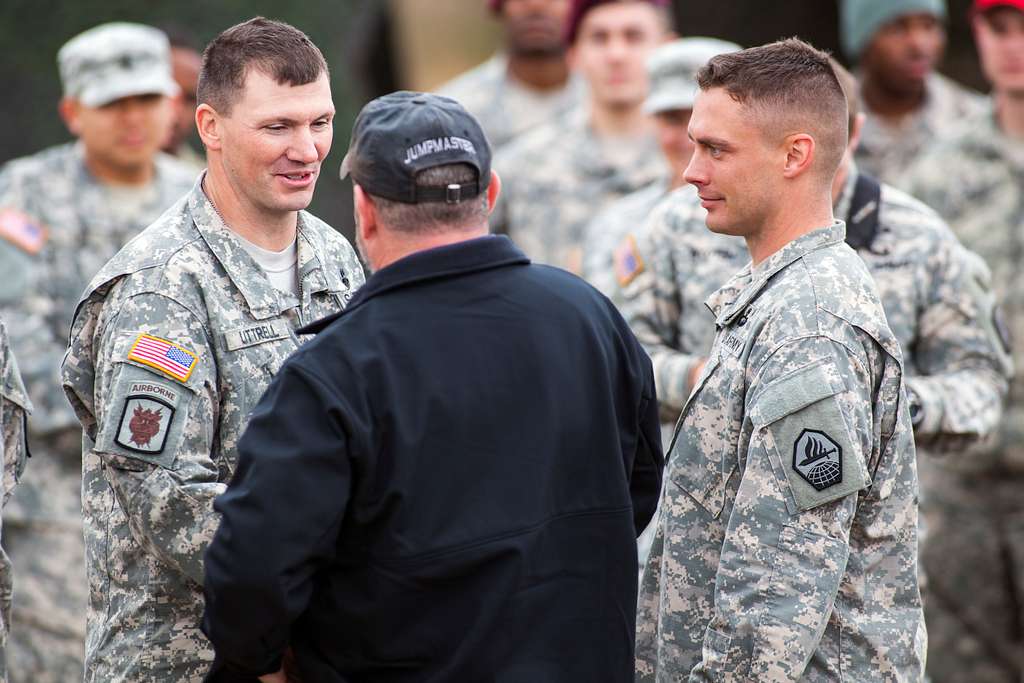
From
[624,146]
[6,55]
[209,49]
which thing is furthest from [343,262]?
[6,55]

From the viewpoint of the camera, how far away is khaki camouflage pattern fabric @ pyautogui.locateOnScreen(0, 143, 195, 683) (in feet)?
17.5

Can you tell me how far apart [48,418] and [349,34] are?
4015 millimetres

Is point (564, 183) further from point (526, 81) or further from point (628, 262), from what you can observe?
point (628, 262)

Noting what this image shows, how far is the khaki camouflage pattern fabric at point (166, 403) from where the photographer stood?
2969 mm

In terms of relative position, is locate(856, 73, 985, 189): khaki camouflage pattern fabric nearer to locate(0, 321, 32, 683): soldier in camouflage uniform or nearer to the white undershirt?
the white undershirt

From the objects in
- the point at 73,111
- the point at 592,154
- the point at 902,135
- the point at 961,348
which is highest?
the point at 73,111

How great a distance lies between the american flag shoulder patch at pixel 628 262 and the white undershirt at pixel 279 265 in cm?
139

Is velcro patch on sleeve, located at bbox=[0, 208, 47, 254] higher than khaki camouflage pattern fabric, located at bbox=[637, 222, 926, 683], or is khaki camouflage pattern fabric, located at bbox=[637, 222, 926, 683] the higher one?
velcro patch on sleeve, located at bbox=[0, 208, 47, 254]

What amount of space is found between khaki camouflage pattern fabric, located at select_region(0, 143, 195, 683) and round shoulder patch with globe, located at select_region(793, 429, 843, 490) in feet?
11.0

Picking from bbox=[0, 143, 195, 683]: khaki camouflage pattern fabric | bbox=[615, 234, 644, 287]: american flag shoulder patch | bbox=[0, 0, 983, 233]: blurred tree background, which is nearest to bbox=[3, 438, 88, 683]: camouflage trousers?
bbox=[0, 143, 195, 683]: khaki camouflage pattern fabric

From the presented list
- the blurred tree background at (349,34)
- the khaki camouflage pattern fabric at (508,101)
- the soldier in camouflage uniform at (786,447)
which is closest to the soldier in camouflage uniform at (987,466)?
the khaki camouflage pattern fabric at (508,101)

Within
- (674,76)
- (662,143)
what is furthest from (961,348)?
(674,76)

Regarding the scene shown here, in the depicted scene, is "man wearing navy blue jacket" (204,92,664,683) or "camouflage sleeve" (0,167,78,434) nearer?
"man wearing navy blue jacket" (204,92,664,683)

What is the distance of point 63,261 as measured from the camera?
5484 millimetres
